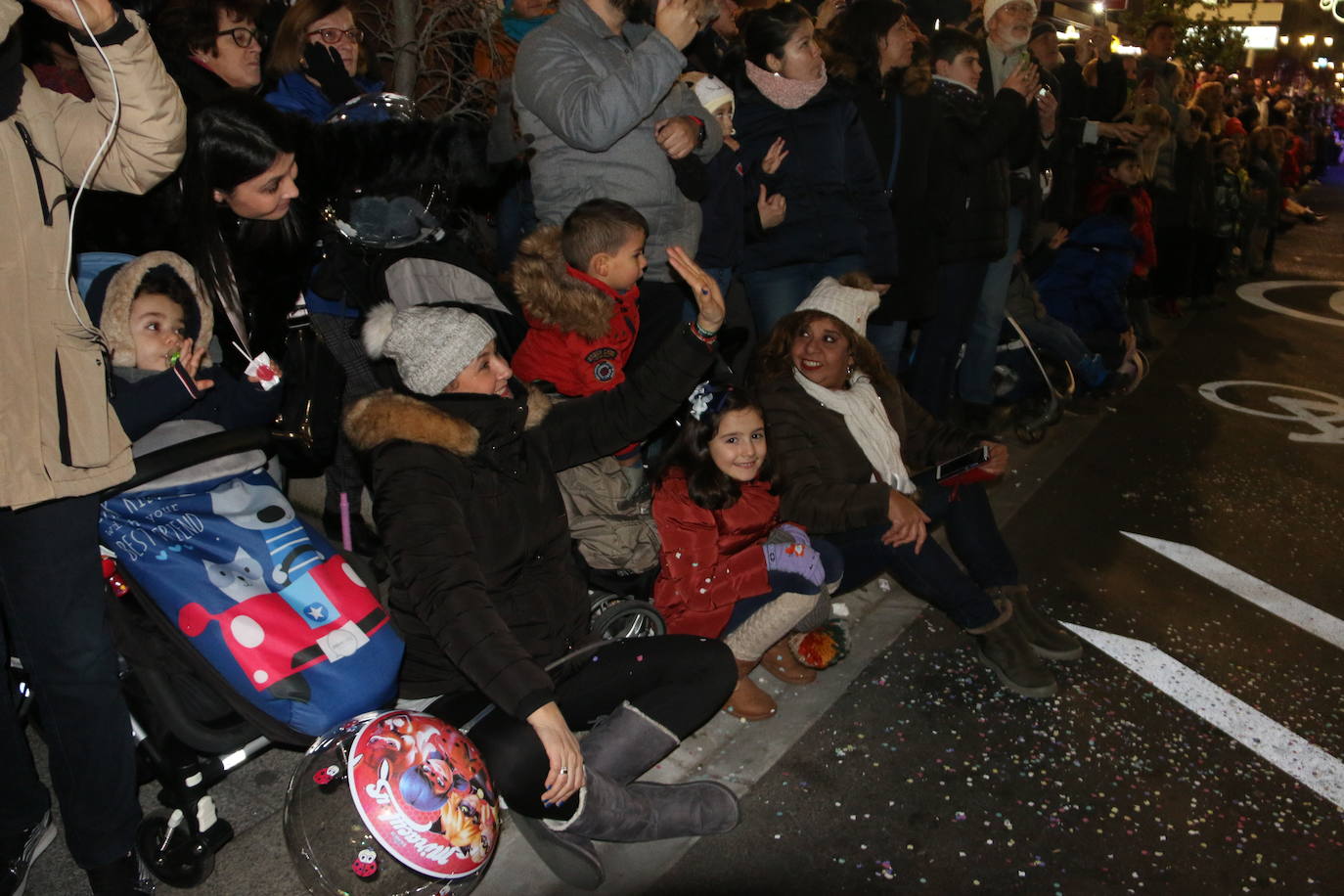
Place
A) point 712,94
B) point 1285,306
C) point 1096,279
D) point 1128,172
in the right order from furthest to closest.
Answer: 1. point 1285,306
2. point 1128,172
3. point 1096,279
4. point 712,94

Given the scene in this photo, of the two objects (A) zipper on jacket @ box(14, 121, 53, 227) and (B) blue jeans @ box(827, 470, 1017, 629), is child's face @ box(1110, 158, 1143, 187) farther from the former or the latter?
(A) zipper on jacket @ box(14, 121, 53, 227)

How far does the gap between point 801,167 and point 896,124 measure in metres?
0.77

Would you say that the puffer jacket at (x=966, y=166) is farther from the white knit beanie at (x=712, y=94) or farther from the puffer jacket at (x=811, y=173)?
the white knit beanie at (x=712, y=94)

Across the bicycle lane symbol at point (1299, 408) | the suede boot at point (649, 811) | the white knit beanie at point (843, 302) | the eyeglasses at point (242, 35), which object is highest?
the eyeglasses at point (242, 35)

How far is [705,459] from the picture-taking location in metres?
3.65

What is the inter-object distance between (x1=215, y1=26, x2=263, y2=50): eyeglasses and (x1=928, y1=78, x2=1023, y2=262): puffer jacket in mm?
3290

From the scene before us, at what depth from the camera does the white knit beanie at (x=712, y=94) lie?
463cm

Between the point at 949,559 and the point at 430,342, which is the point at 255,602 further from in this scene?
the point at 949,559

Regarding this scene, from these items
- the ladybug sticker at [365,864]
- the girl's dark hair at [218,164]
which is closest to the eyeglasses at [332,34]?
the girl's dark hair at [218,164]

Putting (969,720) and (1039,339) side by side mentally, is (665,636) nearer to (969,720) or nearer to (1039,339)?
(969,720)

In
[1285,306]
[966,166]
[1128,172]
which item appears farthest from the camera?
[1285,306]

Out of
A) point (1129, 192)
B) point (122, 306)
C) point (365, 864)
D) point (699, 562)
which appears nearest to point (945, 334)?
point (1129, 192)

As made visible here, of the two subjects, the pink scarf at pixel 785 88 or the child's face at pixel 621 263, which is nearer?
the child's face at pixel 621 263

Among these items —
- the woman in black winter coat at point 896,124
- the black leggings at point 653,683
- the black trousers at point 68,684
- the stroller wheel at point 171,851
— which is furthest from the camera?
the woman in black winter coat at point 896,124
